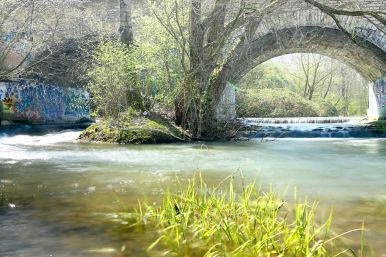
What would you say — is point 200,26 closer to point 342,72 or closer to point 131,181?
point 131,181

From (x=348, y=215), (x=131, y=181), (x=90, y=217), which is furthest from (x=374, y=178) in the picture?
(x=90, y=217)

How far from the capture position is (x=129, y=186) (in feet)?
17.5

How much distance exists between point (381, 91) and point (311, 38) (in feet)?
24.0

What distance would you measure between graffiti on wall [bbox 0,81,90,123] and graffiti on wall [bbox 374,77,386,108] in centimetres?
1310

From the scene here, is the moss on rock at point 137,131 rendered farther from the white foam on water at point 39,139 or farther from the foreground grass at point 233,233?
the foreground grass at point 233,233

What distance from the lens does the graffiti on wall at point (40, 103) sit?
2005cm

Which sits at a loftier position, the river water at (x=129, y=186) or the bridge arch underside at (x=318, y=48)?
the bridge arch underside at (x=318, y=48)

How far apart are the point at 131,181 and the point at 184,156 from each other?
3.41m

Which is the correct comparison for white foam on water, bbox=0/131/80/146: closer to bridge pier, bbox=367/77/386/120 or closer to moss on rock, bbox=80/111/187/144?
moss on rock, bbox=80/111/187/144

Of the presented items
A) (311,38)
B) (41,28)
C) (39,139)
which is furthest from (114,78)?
(311,38)

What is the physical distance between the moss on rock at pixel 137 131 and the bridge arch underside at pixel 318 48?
2942 mm

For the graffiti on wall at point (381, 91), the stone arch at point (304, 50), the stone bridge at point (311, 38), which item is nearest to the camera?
the stone arch at point (304, 50)

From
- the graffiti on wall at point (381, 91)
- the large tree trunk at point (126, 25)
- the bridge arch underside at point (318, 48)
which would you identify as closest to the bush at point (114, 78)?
the large tree trunk at point (126, 25)

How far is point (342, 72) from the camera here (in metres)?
36.0
